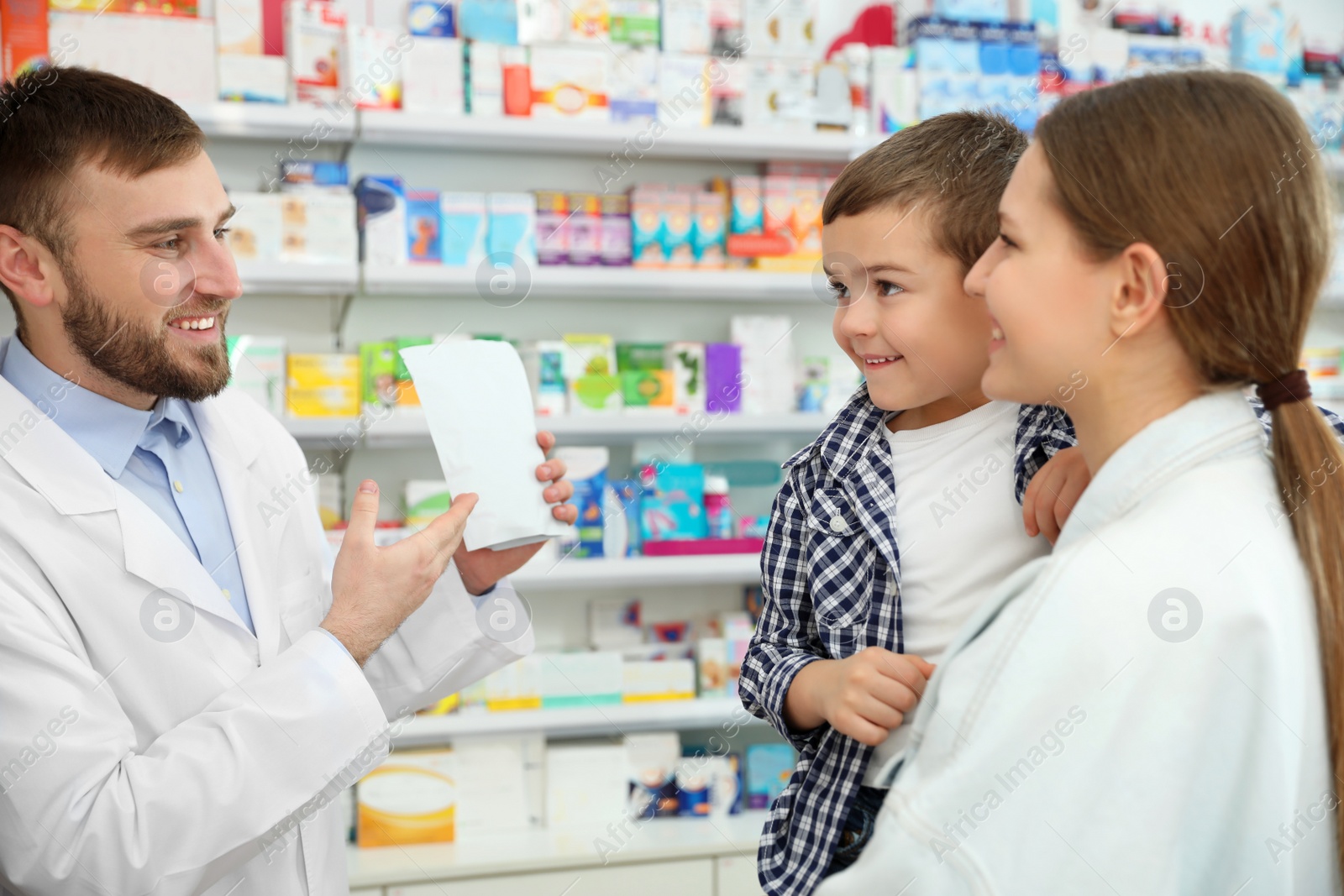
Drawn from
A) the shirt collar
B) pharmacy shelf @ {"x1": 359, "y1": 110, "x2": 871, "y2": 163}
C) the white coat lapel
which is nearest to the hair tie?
the white coat lapel

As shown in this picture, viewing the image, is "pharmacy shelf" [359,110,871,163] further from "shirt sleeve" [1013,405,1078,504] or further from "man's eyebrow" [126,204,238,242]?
"shirt sleeve" [1013,405,1078,504]

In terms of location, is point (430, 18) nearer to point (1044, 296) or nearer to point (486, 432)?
point (486, 432)

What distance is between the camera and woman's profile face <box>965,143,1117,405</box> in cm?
77

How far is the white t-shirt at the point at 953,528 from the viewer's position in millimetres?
1054

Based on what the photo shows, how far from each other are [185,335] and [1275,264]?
1.31m

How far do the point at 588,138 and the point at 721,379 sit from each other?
0.74 m

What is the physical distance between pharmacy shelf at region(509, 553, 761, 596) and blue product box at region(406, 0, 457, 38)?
1.44m

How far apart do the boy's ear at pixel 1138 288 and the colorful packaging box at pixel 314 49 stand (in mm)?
2296

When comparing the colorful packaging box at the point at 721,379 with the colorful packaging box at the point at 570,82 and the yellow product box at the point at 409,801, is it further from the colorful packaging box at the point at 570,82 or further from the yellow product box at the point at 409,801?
the yellow product box at the point at 409,801

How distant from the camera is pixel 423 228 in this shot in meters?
2.65

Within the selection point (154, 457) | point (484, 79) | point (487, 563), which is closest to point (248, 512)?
point (154, 457)

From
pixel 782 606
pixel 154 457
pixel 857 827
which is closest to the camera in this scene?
pixel 857 827

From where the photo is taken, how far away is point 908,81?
2.85 meters

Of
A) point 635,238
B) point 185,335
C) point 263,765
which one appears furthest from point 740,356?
point 263,765
